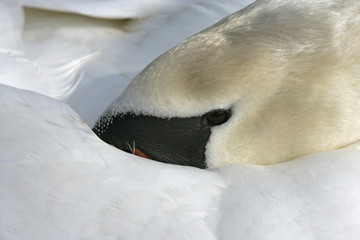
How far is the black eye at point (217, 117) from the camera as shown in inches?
85.7

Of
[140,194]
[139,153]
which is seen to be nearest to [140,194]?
[140,194]

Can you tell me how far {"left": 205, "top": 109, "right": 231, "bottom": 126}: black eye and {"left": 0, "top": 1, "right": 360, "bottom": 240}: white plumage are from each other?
17cm

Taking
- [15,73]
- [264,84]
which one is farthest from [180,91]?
[15,73]

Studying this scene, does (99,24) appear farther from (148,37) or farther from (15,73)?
(15,73)

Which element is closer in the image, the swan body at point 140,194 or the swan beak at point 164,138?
the swan body at point 140,194

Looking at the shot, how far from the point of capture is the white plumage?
6.07 feet

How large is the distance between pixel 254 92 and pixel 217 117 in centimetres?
12

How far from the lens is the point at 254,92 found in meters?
2.18

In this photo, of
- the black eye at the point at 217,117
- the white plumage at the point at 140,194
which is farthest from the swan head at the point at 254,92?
the white plumage at the point at 140,194

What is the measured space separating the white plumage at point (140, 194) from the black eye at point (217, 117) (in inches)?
6.6

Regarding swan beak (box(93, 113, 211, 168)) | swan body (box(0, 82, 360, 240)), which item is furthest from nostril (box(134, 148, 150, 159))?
swan body (box(0, 82, 360, 240))

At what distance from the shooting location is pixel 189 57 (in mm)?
2162

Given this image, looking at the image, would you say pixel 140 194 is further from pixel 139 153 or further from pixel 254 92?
pixel 254 92

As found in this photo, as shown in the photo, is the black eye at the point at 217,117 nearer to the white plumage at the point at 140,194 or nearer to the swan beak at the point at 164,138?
the swan beak at the point at 164,138
